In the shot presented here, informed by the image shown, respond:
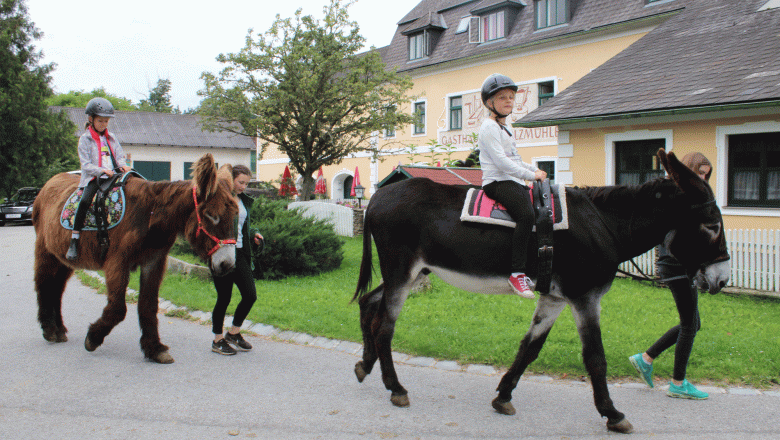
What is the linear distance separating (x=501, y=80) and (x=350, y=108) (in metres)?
17.0

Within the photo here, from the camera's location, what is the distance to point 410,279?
15.4 feet

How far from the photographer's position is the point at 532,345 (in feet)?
14.8

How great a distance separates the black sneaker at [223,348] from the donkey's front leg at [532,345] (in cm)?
293

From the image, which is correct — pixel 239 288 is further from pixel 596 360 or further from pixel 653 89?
pixel 653 89

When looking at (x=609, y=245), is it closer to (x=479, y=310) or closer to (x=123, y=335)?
(x=479, y=310)

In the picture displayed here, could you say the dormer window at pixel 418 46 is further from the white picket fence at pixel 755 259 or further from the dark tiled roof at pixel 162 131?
the white picket fence at pixel 755 259

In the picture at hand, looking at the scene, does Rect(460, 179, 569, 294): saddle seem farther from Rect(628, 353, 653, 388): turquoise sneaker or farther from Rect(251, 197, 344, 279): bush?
Rect(251, 197, 344, 279): bush

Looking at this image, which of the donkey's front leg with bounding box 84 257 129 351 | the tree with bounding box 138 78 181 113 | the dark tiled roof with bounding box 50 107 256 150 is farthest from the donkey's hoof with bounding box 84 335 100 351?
the tree with bounding box 138 78 181 113

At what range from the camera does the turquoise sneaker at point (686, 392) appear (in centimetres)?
472

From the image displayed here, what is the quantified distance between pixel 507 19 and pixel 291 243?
20.7 m

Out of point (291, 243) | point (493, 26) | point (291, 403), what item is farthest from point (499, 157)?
point (493, 26)

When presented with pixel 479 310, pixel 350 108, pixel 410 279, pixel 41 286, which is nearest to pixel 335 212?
pixel 350 108

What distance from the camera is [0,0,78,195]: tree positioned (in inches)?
1182

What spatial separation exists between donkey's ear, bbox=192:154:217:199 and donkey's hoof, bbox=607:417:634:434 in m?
3.86
